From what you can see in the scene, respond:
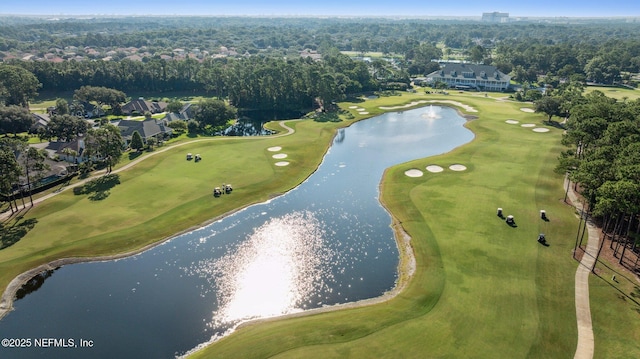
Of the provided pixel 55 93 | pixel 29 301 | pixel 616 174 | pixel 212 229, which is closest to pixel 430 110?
pixel 616 174

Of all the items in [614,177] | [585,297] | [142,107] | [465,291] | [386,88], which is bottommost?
[142,107]

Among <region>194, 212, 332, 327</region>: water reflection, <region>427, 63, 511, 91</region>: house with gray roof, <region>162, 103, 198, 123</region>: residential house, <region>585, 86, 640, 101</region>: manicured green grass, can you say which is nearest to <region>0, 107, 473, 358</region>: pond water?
<region>194, 212, 332, 327</region>: water reflection

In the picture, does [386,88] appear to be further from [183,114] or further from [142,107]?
[142,107]

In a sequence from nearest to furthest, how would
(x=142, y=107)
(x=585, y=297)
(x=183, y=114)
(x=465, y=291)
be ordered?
(x=585, y=297) < (x=465, y=291) < (x=183, y=114) < (x=142, y=107)

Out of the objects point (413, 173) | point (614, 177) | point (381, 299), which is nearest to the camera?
point (381, 299)

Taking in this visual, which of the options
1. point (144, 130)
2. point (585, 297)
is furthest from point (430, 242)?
point (144, 130)

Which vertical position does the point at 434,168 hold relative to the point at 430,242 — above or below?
above

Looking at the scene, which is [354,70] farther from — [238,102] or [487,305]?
[487,305]
